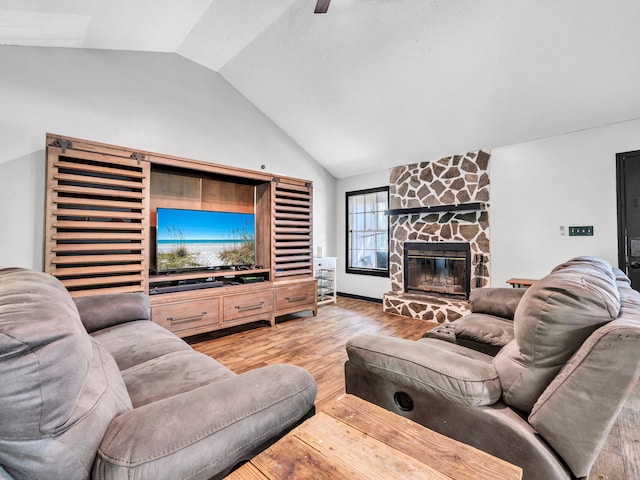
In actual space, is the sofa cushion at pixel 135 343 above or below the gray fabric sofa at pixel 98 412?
below

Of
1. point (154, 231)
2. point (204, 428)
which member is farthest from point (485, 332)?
point (154, 231)

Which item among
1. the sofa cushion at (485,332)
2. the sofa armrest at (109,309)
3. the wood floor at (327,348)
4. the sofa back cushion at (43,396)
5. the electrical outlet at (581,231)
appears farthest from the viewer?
the electrical outlet at (581,231)

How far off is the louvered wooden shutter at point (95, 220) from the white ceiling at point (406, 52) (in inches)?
47.0

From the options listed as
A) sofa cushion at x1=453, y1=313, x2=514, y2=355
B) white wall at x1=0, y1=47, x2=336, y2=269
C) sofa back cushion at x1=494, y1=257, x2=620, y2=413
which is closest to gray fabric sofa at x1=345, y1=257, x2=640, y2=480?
sofa back cushion at x1=494, y1=257, x2=620, y2=413

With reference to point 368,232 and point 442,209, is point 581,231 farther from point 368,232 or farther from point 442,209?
point 368,232

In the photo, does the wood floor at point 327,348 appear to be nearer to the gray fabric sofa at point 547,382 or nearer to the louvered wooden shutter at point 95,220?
the gray fabric sofa at point 547,382

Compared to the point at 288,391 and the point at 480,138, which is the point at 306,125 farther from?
the point at 288,391

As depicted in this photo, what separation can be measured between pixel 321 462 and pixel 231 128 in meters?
4.20

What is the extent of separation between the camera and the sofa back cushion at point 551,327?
0.90m

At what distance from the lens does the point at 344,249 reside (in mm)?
5742

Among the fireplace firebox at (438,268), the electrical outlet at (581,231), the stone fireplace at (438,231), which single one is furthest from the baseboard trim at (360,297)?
the electrical outlet at (581,231)

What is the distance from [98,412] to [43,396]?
0.20m

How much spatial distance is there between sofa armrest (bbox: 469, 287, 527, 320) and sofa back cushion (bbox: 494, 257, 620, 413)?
1.33 metres

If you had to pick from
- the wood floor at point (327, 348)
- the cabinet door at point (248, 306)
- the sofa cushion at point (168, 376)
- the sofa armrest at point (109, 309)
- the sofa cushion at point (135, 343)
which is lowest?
the wood floor at point (327, 348)
